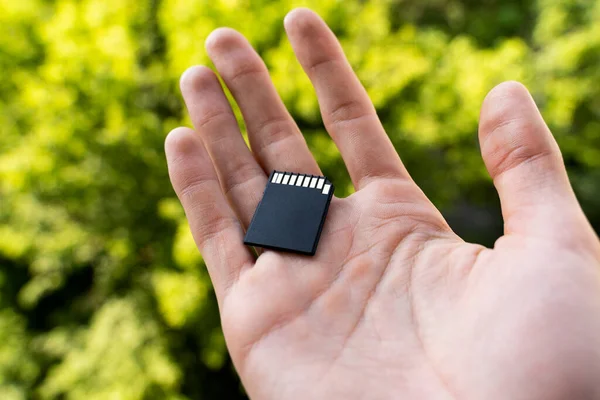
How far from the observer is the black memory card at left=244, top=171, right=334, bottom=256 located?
1840mm

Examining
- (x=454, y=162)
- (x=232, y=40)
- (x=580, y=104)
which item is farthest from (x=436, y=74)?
(x=232, y=40)

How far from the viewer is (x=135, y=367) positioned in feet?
11.7

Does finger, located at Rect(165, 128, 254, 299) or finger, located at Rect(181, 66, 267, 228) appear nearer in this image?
finger, located at Rect(165, 128, 254, 299)

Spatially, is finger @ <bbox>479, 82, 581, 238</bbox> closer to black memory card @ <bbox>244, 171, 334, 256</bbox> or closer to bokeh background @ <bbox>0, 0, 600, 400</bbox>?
black memory card @ <bbox>244, 171, 334, 256</bbox>

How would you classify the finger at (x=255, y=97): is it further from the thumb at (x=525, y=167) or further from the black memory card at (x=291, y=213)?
the thumb at (x=525, y=167)

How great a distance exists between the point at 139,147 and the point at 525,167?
3.13m

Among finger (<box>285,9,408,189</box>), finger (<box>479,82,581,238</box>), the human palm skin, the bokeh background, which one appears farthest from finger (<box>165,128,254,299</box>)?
the bokeh background

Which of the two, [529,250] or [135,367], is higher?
[529,250]

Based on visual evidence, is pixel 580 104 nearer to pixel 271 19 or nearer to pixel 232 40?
pixel 271 19

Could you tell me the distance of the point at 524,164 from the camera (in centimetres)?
154

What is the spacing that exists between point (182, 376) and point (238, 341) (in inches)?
110

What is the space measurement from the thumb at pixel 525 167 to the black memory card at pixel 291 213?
2.27 ft

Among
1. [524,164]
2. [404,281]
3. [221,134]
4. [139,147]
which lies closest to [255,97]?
[221,134]

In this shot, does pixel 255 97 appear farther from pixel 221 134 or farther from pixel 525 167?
pixel 525 167
